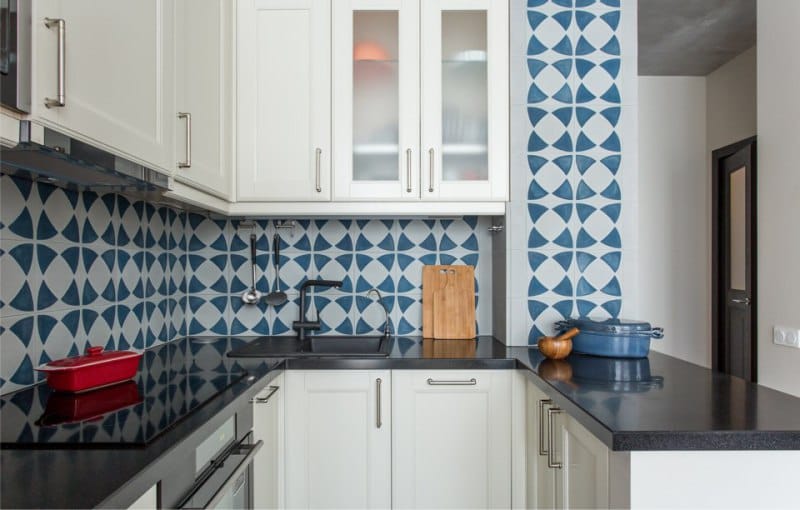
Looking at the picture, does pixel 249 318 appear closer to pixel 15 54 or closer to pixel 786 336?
pixel 15 54

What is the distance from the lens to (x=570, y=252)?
226 cm

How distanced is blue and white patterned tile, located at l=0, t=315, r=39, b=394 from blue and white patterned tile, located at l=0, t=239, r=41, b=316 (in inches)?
1.2

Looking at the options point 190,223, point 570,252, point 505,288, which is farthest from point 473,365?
point 190,223

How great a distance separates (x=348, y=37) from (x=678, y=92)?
3.62 meters

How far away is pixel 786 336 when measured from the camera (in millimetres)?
2949

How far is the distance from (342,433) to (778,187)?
2.83 m

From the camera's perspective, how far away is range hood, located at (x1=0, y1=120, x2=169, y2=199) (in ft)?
3.37

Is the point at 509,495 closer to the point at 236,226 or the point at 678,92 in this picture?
the point at 236,226

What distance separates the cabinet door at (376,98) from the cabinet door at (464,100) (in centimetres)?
6

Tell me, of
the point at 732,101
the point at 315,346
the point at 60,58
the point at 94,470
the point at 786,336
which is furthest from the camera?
the point at 732,101

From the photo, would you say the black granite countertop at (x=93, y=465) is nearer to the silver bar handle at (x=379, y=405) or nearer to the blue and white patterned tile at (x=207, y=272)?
the silver bar handle at (x=379, y=405)

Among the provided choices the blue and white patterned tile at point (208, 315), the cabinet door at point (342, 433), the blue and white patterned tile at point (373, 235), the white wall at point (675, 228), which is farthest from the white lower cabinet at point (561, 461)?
the white wall at point (675, 228)

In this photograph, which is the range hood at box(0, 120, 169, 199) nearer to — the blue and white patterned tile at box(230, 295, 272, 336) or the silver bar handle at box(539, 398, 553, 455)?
the blue and white patterned tile at box(230, 295, 272, 336)

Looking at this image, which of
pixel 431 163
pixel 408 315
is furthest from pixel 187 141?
pixel 408 315
